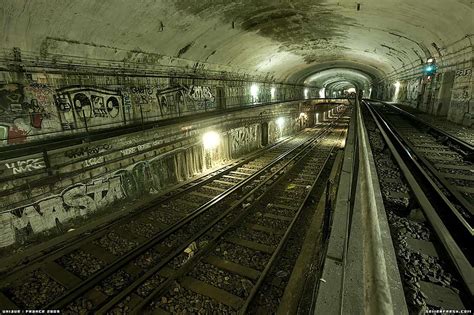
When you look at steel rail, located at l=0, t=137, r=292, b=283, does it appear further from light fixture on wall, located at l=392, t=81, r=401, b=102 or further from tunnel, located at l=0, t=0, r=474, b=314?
light fixture on wall, located at l=392, t=81, r=401, b=102

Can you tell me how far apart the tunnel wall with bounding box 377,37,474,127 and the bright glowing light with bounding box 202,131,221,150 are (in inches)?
487

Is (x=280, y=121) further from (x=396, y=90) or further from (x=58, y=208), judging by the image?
(x=58, y=208)

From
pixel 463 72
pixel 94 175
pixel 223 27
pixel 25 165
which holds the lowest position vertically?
pixel 94 175

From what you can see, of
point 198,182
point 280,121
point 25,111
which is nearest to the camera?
point 25,111

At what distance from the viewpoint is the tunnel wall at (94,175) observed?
597 cm

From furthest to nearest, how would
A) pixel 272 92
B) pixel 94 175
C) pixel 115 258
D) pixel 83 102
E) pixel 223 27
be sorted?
1. pixel 272 92
2. pixel 223 27
3. pixel 83 102
4. pixel 94 175
5. pixel 115 258

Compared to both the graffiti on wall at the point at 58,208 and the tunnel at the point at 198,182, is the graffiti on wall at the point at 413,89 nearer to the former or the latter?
the tunnel at the point at 198,182

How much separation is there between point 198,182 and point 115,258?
5088 mm

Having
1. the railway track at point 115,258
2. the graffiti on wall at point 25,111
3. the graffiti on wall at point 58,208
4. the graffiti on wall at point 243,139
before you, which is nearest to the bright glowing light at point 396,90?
the graffiti on wall at point 243,139

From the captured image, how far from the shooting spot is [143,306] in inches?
164

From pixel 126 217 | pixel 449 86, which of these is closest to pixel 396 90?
pixel 449 86

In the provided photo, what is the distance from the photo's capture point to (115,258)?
5.52 meters

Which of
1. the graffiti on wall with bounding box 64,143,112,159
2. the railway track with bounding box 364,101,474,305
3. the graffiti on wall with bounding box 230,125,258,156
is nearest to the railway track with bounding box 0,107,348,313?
the graffiti on wall with bounding box 64,143,112,159

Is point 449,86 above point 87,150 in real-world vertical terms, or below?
above
